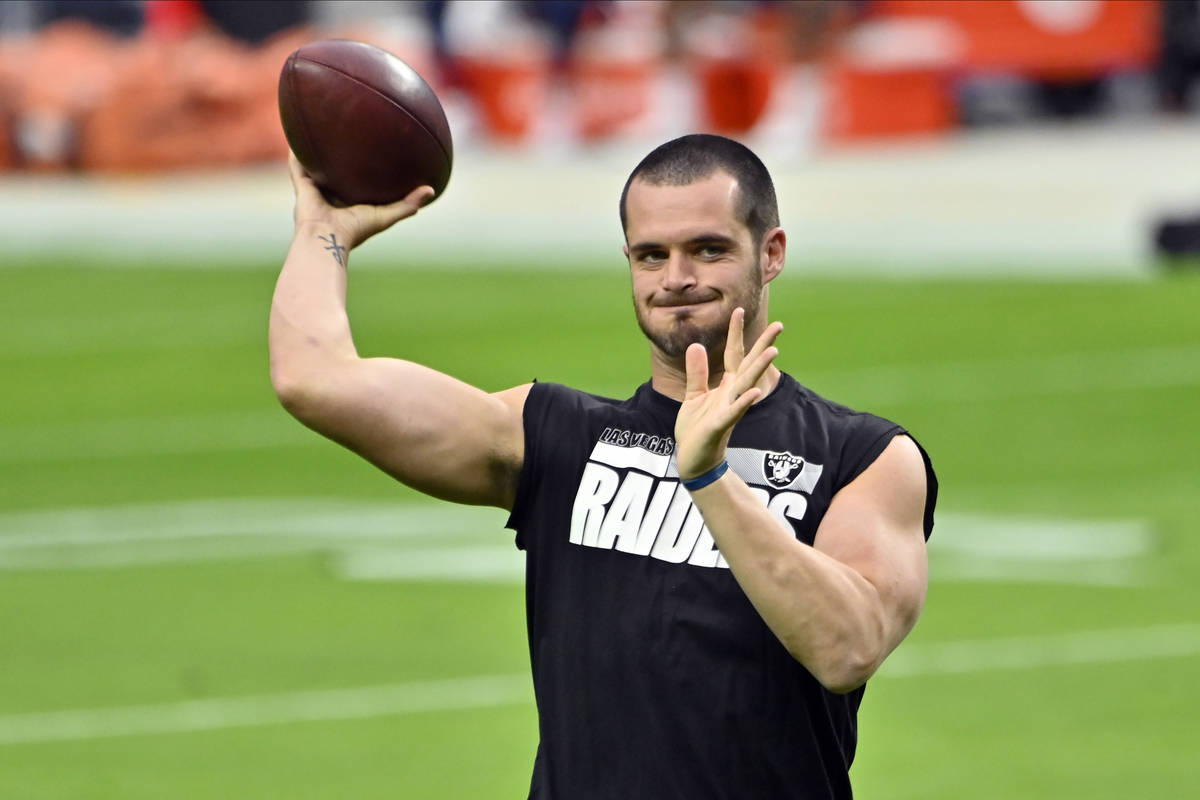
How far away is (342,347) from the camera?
452 centimetres

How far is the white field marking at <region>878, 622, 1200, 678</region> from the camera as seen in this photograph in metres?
9.48

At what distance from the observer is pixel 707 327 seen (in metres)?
4.42

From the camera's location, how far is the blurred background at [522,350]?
891 cm

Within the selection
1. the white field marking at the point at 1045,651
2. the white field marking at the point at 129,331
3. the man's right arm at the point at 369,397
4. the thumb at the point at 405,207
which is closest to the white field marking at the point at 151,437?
the white field marking at the point at 129,331

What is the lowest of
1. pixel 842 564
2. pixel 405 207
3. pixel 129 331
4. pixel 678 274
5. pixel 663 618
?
pixel 129 331

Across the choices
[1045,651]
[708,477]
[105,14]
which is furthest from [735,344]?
[105,14]

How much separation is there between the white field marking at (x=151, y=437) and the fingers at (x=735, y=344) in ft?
35.1

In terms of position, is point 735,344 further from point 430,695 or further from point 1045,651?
point 1045,651

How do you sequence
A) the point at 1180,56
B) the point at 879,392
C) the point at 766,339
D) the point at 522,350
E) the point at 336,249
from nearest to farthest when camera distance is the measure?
the point at 766,339 < the point at 336,249 < the point at 879,392 < the point at 522,350 < the point at 1180,56

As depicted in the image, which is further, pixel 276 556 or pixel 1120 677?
pixel 276 556

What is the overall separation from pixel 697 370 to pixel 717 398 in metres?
0.15

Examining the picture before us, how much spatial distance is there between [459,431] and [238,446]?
34.2 ft

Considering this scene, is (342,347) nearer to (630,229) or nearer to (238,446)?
(630,229)

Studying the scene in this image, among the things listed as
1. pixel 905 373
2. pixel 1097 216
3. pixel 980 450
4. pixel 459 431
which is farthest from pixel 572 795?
pixel 1097 216
